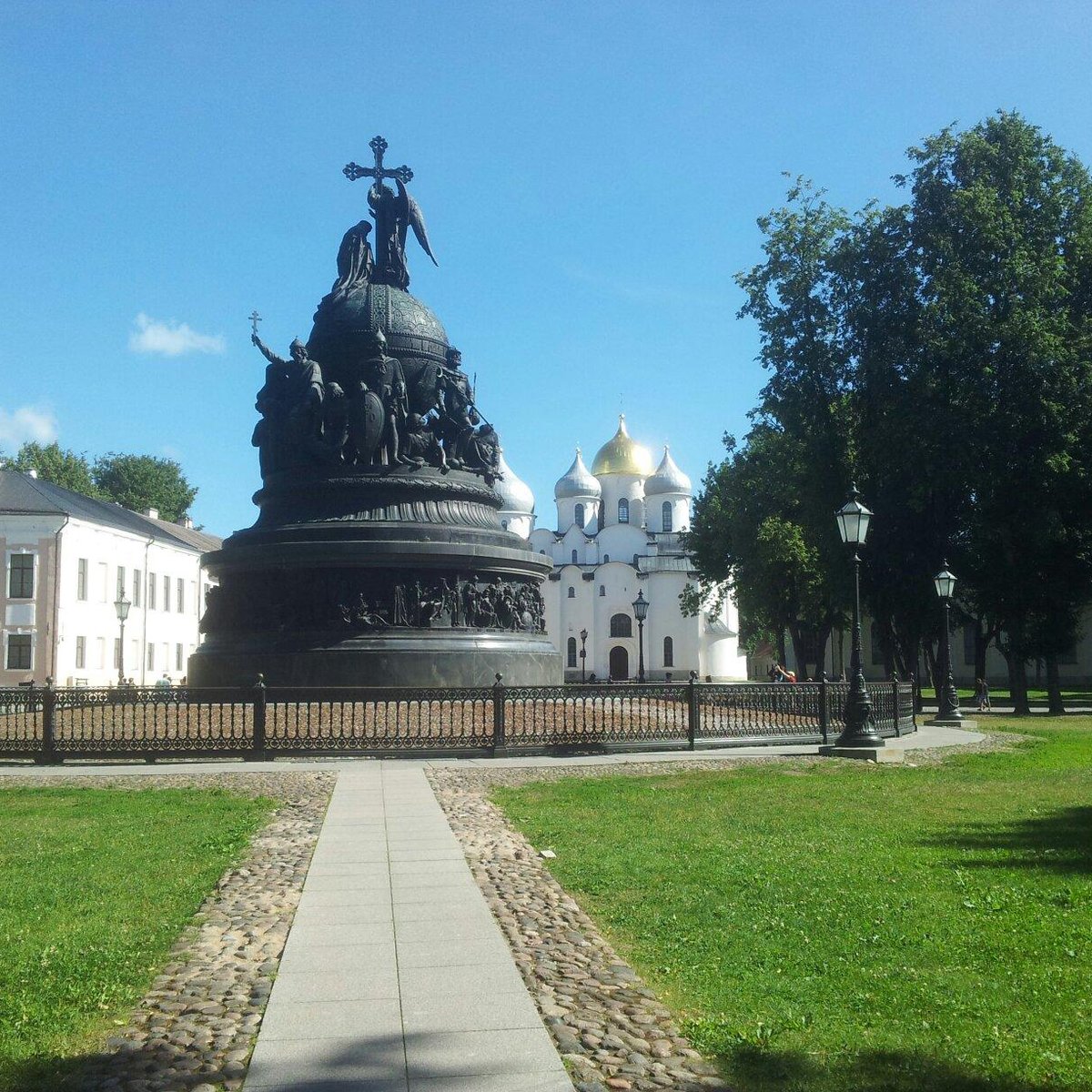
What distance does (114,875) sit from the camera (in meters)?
8.20

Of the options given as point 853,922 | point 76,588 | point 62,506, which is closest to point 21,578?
point 76,588

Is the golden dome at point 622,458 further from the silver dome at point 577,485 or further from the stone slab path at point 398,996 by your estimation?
the stone slab path at point 398,996

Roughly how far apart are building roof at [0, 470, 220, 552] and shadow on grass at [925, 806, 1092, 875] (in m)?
43.4

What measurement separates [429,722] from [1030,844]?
392 inches

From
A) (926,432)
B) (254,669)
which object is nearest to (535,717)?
(254,669)

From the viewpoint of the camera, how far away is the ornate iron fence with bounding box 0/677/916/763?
17469 millimetres

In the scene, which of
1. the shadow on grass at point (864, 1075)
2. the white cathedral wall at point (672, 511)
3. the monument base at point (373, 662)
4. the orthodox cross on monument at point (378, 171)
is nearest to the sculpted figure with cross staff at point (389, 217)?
the orthodox cross on monument at point (378, 171)

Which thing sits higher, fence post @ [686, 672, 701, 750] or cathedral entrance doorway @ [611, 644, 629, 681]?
cathedral entrance doorway @ [611, 644, 629, 681]

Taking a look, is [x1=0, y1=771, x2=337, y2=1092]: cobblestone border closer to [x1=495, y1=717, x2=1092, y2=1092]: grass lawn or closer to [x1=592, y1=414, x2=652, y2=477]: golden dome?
[x1=495, y1=717, x2=1092, y2=1092]: grass lawn

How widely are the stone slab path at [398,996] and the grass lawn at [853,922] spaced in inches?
29.6

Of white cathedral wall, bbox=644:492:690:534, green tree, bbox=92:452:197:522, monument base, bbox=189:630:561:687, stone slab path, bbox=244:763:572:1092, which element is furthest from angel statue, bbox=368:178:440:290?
white cathedral wall, bbox=644:492:690:534

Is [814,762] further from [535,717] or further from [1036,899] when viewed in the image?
[1036,899]

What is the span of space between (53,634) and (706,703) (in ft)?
115

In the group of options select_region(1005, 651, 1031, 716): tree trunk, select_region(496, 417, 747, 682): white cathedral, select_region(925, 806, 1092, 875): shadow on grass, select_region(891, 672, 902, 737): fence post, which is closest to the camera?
select_region(925, 806, 1092, 875): shadow on grass
